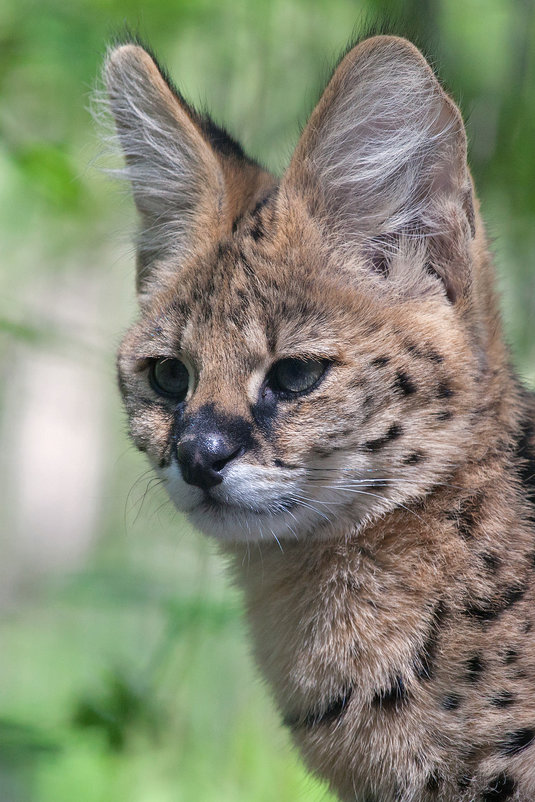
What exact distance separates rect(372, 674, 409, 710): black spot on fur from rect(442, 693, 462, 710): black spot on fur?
0.47ft

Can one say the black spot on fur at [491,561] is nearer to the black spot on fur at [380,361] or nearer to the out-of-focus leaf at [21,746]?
the black spot on fur at [380,361]

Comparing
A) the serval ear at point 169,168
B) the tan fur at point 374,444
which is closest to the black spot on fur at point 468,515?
the tan fur at point 374,444

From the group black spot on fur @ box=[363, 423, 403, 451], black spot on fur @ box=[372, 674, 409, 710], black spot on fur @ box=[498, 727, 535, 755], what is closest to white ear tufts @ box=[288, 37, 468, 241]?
black spot on fur @ box=[363, 423, 403, 451]

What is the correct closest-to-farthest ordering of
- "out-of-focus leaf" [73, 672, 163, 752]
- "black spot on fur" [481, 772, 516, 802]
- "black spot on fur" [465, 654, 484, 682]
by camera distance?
"black spot on fur" [481, 772, 516, 802] < "black spot on fur" [465, 654, 484, 682] < "out-of-focus leaf" [73, 672, 163, 752]

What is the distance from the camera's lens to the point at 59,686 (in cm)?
633

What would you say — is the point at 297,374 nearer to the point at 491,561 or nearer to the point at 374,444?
the point at 374,444

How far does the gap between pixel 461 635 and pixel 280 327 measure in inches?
49.1

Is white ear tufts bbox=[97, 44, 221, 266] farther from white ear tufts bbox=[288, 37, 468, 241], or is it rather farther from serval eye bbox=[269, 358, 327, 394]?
serval eye bbox=[269, 358, 327, 394]

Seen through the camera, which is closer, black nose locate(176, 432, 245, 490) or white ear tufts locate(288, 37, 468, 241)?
black nose locate(176, 432, 245, 490)

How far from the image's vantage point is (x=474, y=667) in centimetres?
291

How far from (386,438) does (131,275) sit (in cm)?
323

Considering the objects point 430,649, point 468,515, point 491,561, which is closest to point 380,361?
point 468,515

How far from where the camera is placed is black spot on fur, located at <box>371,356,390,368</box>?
3123 mm

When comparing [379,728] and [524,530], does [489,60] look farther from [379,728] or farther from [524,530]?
[379,728]
